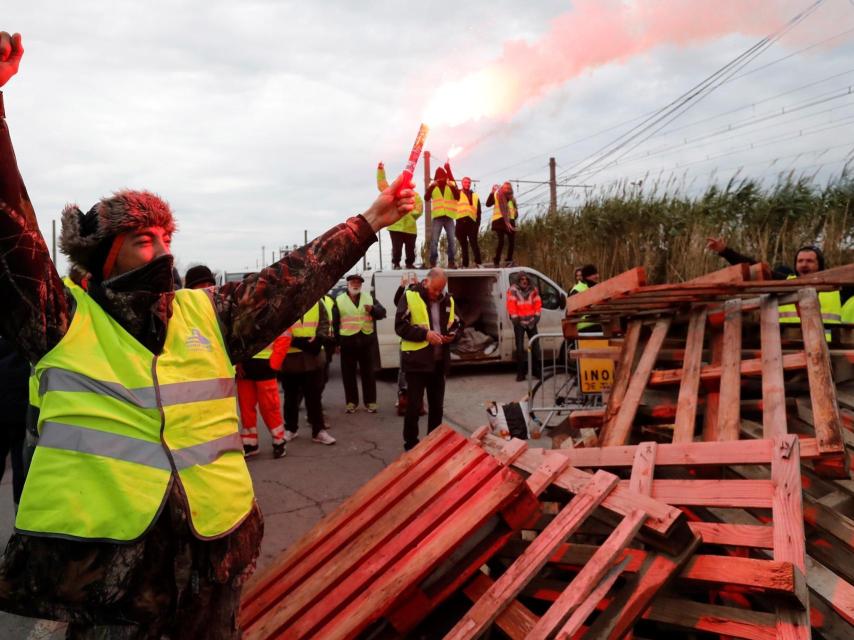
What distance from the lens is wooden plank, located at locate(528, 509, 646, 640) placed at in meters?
2.36

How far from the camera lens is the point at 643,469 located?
3.32m

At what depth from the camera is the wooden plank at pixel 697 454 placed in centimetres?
307

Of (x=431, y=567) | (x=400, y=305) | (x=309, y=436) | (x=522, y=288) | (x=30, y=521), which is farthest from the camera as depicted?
(x=522, y=288)

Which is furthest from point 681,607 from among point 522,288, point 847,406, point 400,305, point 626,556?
point 522,288

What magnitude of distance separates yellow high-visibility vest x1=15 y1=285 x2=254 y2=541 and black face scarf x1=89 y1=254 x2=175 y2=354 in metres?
0.02

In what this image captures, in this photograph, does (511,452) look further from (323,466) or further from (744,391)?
(323,466)

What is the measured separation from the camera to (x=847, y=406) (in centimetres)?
415

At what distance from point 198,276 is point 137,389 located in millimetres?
4518

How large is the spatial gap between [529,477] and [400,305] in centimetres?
340

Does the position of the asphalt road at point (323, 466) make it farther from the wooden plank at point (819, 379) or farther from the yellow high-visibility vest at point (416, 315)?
the wooden plank at point (819, 379)

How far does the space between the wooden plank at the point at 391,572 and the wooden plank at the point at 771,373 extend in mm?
1670

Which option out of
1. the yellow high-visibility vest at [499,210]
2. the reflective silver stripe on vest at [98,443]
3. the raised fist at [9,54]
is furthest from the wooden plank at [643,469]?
the yellow high-visibility vest at [499,210]

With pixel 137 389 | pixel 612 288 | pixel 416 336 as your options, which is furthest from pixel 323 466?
pixel 137 389

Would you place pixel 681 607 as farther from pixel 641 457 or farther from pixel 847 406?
pixel 847 406
